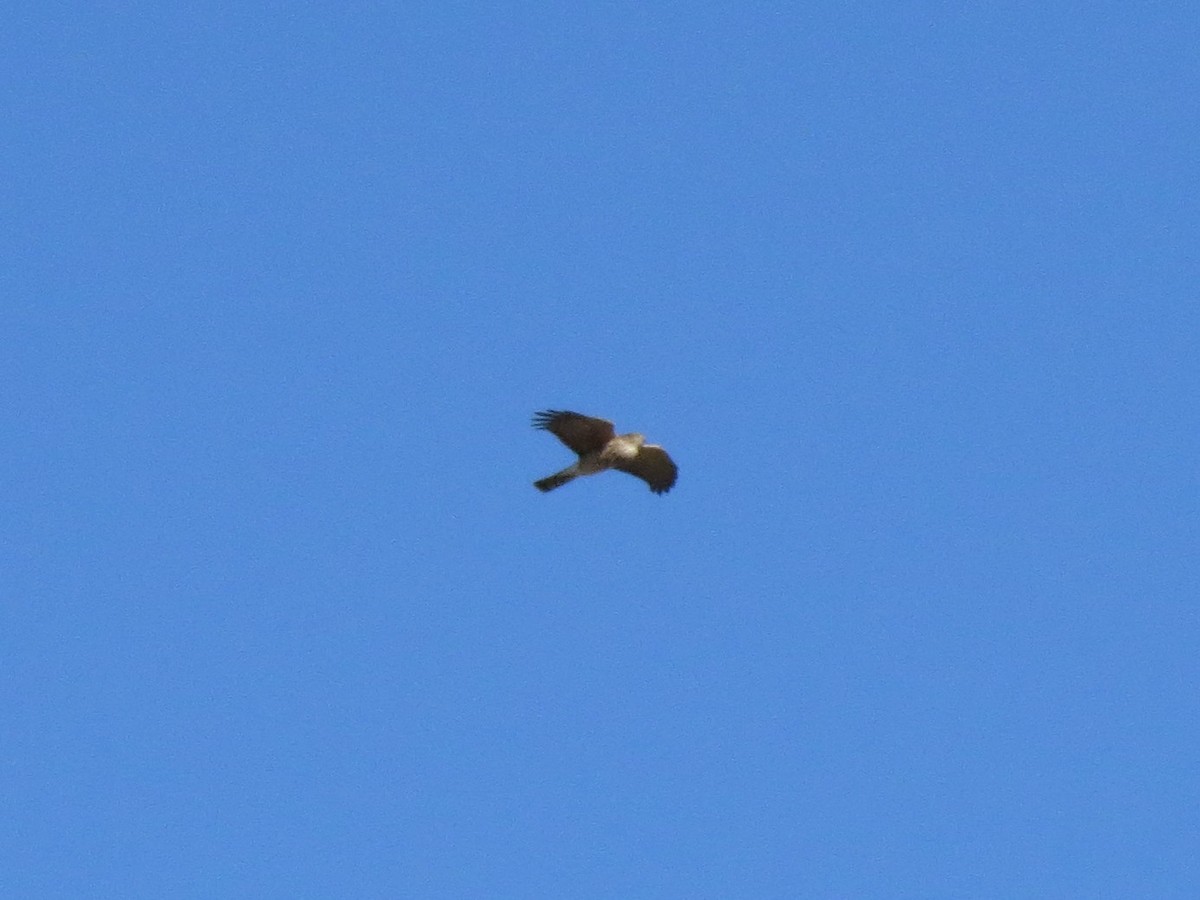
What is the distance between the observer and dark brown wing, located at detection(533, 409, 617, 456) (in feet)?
110

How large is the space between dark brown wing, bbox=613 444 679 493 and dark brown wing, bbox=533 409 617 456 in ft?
2.05

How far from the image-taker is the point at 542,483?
34656 millimetres

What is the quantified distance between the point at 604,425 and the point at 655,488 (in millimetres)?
1833

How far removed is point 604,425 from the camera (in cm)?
3381

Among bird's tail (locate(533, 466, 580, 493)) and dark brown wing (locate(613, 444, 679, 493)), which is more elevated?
dark brown wing (locate(613, 444, 679, 493))

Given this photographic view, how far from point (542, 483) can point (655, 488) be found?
156 cm

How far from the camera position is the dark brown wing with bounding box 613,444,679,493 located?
3472 cm

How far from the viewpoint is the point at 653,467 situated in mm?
35094

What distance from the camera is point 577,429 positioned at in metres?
33.8

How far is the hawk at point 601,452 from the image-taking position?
33.7 m

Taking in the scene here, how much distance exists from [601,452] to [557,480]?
0.73 meters

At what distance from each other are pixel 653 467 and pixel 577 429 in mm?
1653

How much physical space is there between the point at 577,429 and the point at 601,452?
59 centimetres

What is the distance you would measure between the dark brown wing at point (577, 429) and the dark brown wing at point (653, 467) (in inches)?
24.6
